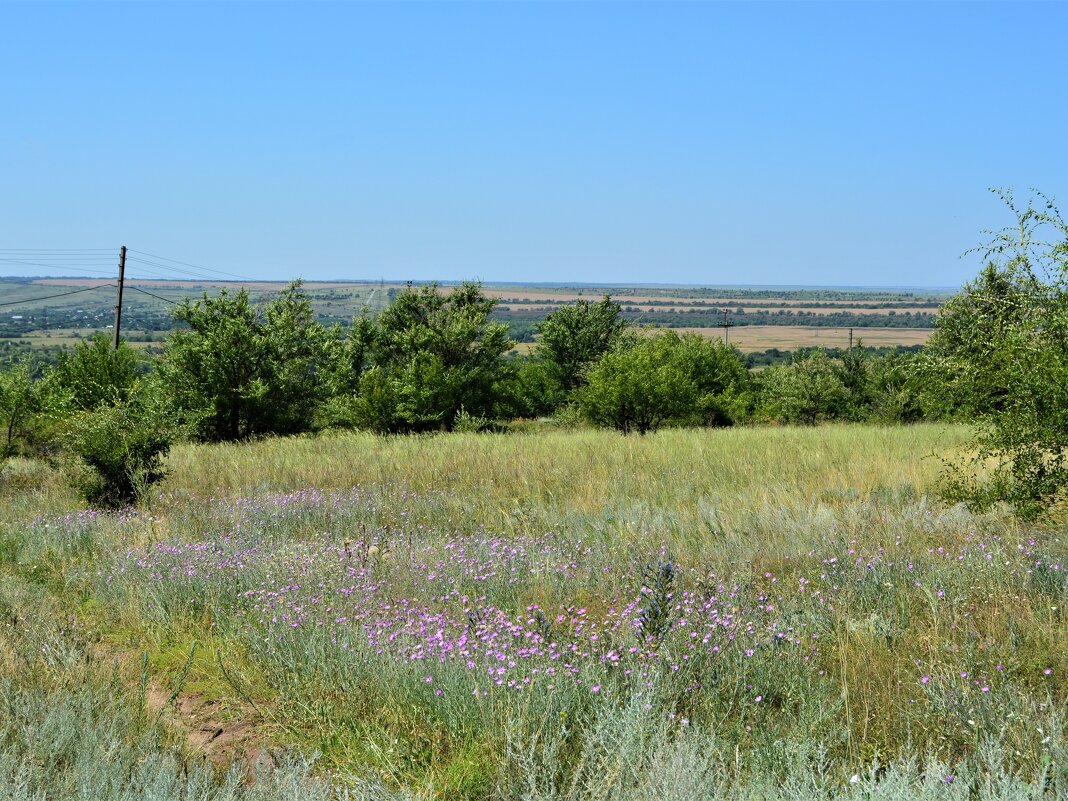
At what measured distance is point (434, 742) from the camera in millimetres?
3891

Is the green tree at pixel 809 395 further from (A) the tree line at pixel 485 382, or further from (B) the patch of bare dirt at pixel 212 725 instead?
(B) the patch of bare dirt at pixel 212 725

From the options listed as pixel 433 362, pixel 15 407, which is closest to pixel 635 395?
pixel 433 362

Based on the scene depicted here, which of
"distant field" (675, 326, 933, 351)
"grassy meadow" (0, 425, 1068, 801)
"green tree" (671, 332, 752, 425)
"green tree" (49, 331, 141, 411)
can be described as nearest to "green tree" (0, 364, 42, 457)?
"green tree" (49, 331, 141, 411)

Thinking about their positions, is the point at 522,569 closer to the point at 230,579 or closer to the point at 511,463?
the point at 230,579

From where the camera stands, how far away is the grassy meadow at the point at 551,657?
3418 mm

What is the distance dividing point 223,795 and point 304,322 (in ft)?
88.3

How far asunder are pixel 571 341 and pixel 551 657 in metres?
50.2

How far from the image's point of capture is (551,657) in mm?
4199

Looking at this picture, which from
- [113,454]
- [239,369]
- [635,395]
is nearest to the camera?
[113,454]

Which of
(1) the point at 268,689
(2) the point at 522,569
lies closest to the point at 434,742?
(1) the point at 268,689

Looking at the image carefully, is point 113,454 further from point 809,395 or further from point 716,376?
point 716,376

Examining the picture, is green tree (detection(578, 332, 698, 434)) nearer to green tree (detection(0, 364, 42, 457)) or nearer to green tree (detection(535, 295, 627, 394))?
green tree (detection(0, 364, 42, 457))

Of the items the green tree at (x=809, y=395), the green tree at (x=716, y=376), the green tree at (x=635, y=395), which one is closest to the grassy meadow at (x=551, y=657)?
the green tree at (x=635, y=395)

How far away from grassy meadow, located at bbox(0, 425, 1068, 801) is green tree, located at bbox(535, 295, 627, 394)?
45.3 metres
